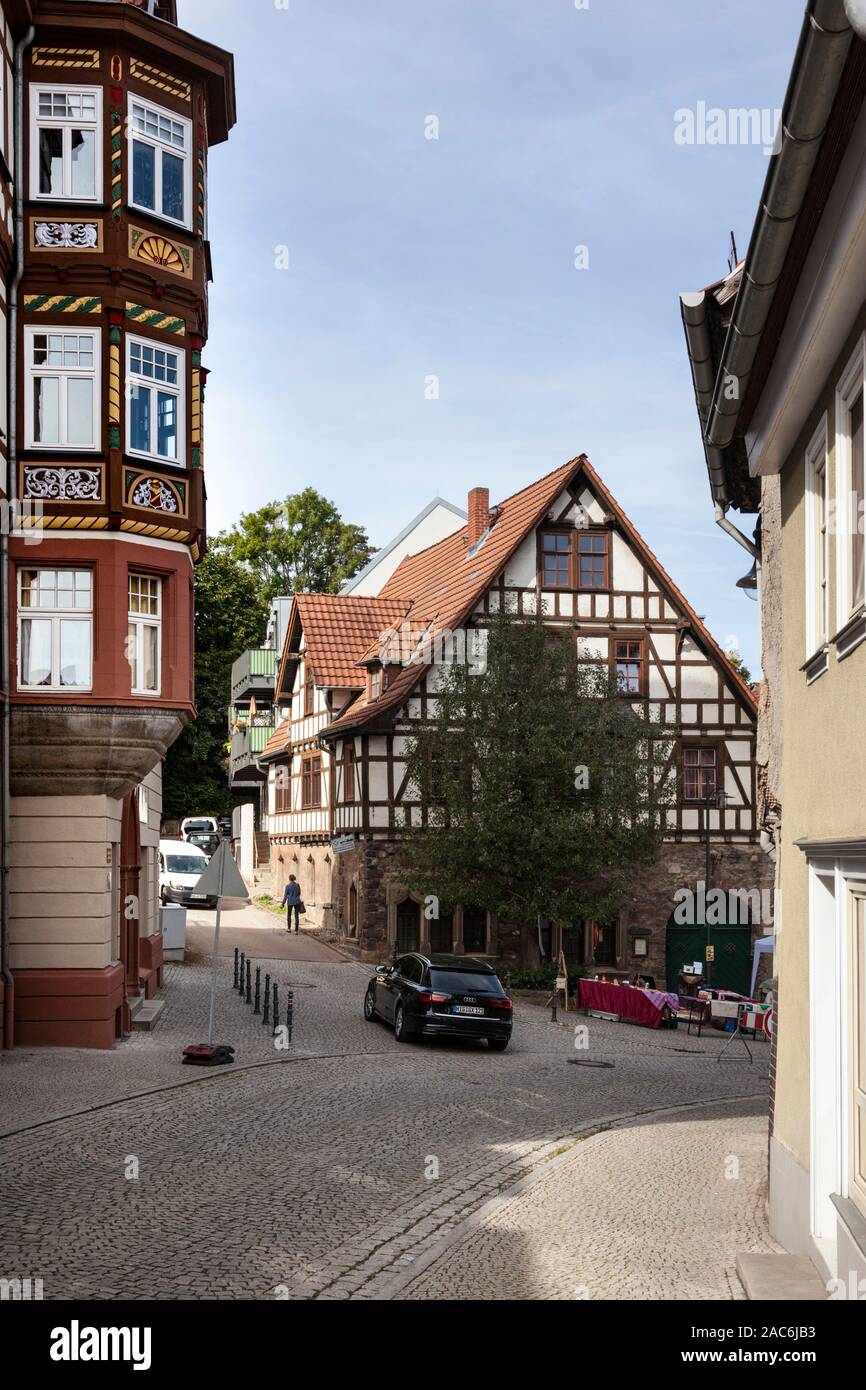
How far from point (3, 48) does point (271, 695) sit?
1443 inches

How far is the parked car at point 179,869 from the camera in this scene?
42750mm

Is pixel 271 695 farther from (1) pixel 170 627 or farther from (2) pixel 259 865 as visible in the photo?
(1) pixel 170 627

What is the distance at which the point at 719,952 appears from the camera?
38094 mm

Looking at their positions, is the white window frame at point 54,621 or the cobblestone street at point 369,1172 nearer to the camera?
the cobblestone street at point 369,1172

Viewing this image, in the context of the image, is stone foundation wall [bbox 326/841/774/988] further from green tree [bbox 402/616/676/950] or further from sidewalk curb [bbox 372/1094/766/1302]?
sidewalk curb [bbox 372/1094/766/1302]

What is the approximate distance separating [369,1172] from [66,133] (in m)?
14.5

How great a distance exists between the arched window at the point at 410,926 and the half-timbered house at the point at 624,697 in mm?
35

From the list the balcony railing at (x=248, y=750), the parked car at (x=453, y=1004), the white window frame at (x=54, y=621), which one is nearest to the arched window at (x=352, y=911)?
the balcony railing at (x=248, y=750)

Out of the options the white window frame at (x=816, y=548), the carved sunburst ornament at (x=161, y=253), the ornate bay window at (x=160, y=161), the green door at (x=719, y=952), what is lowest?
the green door at (x=719, y=952)

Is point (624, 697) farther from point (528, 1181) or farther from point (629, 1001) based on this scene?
point (528, 1181)

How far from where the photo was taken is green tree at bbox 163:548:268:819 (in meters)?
61.9

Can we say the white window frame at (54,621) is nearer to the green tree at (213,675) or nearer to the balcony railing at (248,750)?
the balcony railing at (248,750)

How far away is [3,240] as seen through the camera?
18703 millimetres

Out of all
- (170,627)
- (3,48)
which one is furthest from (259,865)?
(3,48)
